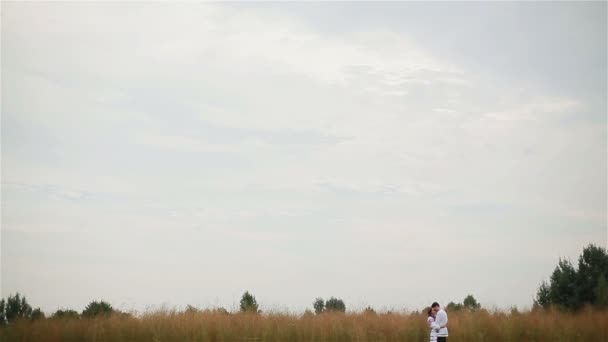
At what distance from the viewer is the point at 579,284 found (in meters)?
28.3

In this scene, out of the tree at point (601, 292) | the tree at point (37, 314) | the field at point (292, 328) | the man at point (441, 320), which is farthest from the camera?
the tree at point (601, 292)

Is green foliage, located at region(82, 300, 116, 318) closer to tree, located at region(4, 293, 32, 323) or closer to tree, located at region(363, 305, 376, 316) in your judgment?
tree, located at region(4, 293, 32, 323)

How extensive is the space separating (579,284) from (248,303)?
1555 centimetres

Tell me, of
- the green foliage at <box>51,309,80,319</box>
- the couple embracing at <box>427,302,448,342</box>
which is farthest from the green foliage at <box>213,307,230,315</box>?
the couple embracing at <box>427,302,448,342</box>

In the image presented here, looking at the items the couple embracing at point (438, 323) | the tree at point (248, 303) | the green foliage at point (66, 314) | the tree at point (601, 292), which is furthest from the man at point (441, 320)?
the green foliage at point (66, 314)

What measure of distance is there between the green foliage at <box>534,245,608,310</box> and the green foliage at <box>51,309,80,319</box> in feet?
68.3

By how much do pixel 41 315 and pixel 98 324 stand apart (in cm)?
399

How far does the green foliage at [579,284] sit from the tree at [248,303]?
43.5 feet

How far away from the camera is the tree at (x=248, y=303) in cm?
2570

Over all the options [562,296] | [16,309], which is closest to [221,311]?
Answer: [16,309]

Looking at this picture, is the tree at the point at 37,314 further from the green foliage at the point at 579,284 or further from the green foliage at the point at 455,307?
the green foliage at the point at 579,284

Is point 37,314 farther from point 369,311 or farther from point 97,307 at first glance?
point 369,311

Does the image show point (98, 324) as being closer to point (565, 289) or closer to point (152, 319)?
point (152, 319)

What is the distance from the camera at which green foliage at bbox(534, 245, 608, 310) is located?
27703mm
